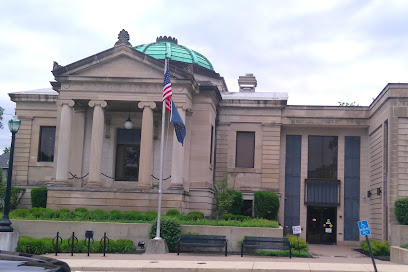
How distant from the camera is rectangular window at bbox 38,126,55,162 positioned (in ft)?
121

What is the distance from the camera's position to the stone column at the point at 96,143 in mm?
29891

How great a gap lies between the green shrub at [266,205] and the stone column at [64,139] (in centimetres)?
1166

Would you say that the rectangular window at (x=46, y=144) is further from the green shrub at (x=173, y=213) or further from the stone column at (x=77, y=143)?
the green shrub at (x=173, y=213)

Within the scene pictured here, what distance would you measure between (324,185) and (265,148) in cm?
477

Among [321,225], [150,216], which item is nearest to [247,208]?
[321,225]

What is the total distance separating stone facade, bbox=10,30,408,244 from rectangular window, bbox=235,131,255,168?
27 cm

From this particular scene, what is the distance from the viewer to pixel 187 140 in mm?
32031

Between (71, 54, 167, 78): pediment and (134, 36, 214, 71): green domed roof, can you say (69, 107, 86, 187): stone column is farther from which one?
(134, 36, 214, 71): green domed roof

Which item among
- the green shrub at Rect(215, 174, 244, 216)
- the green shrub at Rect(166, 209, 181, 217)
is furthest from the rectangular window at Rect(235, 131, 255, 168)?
the green shrub at Rect(166, 209, 181, 217)

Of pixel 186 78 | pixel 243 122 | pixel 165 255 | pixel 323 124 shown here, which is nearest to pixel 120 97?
pixel 186 78

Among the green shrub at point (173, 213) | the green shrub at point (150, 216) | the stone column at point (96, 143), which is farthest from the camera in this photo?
the stone column at point (96, 143)

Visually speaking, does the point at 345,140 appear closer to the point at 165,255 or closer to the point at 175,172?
the point at 175,172

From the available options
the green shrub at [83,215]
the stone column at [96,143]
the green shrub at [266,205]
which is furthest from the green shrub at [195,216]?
the stone column at [96,143]

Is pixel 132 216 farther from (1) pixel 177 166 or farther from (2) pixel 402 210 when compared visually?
(2) pixel 402 210
